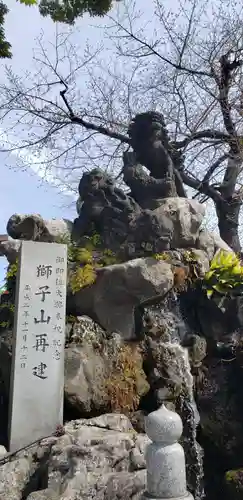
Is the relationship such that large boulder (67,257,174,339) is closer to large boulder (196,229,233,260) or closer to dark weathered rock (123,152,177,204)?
large boulder (196,229,233,260)

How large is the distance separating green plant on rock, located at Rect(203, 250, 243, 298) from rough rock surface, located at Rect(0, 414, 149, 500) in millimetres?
3666

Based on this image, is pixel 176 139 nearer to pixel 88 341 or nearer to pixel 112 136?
pixel 112 136

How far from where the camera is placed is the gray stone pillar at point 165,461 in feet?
12.4

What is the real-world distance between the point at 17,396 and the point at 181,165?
930 centimetres

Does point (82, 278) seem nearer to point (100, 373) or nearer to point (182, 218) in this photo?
point (100, 373)

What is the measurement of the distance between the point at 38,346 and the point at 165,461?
2817 mm

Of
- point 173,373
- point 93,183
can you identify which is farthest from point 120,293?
point 93,183

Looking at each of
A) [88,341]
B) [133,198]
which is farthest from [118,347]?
[133,198]

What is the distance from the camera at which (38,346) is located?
20.4 feet

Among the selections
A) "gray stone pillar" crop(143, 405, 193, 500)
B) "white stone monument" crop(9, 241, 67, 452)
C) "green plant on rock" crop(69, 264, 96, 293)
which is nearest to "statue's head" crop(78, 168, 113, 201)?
"green plant on rock" crop(69, 264, 96, 293)

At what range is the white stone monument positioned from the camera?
19.4 ft

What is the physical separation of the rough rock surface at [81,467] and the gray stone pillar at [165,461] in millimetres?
575

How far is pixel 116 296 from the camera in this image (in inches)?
301

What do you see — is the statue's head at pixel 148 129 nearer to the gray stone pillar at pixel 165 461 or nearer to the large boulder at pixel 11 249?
the large boulder at pixel 11 249
